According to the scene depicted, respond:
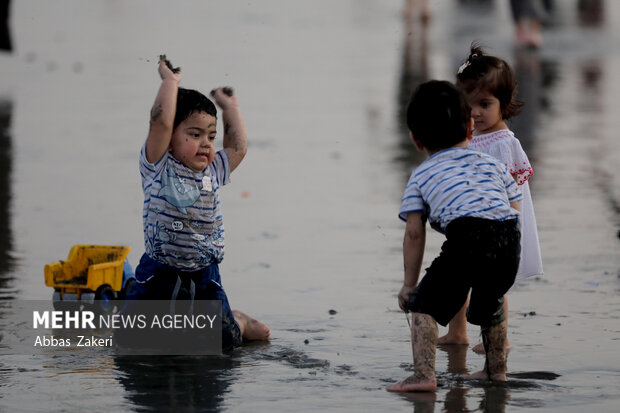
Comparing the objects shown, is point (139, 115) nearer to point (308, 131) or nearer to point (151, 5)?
point (308, 131)

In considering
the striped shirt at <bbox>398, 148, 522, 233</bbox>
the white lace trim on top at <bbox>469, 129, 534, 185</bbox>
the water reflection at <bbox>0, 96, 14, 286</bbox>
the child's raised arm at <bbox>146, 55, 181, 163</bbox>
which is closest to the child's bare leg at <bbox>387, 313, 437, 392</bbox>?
the striped shirt at <bbox>398, 148, 522, 233</bbox>

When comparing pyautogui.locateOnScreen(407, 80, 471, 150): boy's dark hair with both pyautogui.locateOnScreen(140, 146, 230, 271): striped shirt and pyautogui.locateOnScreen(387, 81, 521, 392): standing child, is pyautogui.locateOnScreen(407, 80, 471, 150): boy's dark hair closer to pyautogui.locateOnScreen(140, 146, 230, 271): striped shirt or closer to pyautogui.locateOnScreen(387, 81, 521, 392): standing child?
pyautogui.locateOnScreen(387, 81, 521, 392): standing child

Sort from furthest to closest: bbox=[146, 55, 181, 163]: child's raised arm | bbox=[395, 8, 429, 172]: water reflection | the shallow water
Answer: bbox=[395, 8, 429, 172]: water reflection < bbox=[146, 55, 181, 163]: child's raised arm < the shallow water

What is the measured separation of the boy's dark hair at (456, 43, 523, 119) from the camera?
6.33 m

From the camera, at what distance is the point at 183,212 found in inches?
249

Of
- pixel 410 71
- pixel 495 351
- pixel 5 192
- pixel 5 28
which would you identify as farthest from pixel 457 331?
pixel 5 28

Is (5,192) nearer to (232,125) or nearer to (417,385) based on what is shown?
(232,125)

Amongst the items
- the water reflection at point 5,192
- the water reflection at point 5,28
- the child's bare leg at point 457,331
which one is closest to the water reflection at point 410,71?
the child's bare leg at point 457,331

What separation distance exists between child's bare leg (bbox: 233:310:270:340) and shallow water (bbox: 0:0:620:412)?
9 cm

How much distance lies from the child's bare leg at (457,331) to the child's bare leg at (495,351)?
0.65 metres

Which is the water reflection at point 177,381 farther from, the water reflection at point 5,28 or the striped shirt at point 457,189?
the water reflection at point 5,28

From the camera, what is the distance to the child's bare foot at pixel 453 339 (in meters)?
6.50

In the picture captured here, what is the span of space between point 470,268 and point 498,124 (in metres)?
1.00

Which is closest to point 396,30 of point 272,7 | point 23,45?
point 272,7
